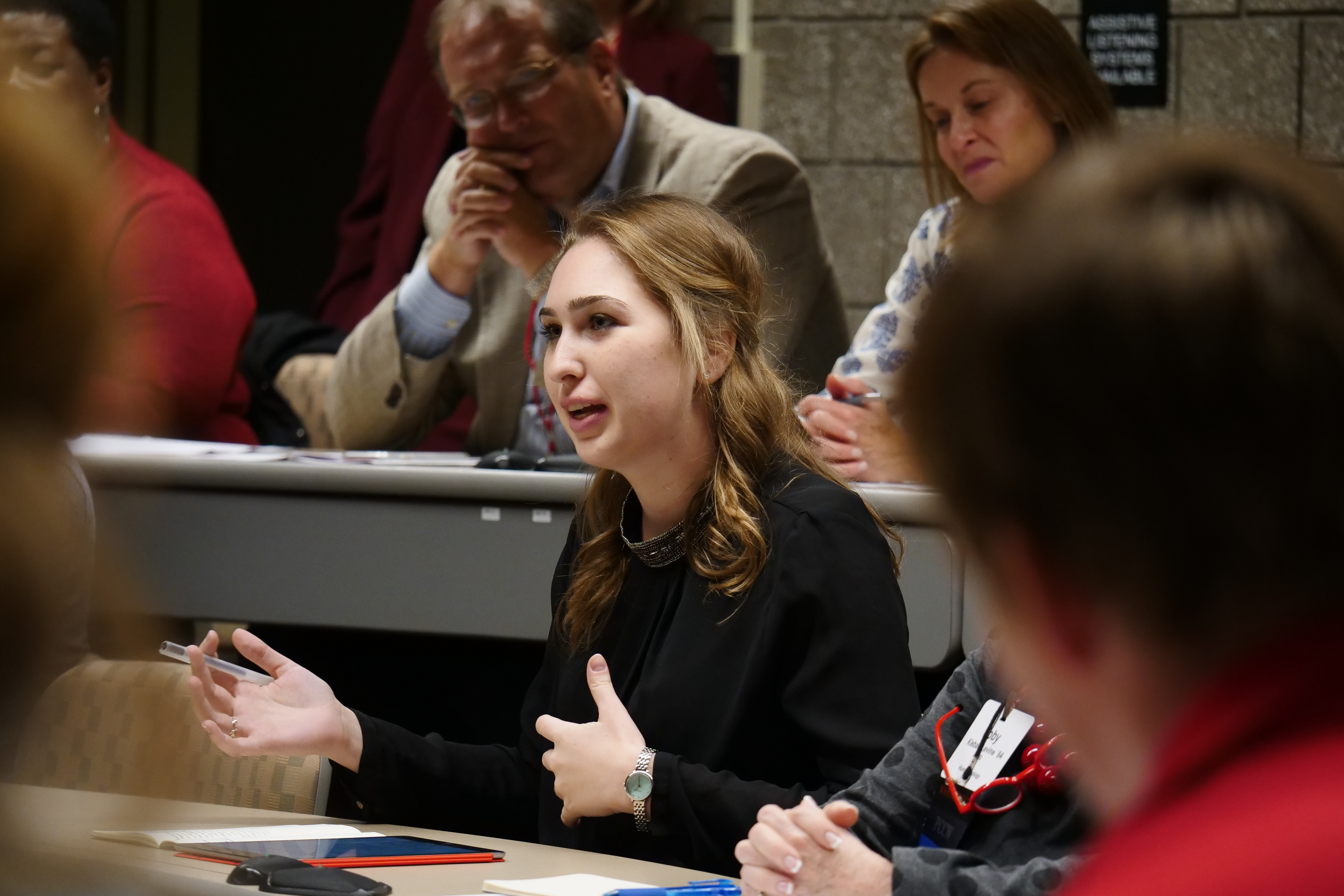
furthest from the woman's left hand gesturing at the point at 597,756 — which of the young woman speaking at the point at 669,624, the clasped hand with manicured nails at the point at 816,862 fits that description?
the clasped hand with manicured nails at the point at 816,862

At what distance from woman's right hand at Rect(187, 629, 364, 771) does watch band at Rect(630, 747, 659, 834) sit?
36 cm

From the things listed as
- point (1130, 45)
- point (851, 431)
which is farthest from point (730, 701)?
point (1130, 45)

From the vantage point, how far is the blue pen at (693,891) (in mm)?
1391

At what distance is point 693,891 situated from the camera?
4.67 feet

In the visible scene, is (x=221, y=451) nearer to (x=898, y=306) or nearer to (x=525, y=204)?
(x=525, y=204)

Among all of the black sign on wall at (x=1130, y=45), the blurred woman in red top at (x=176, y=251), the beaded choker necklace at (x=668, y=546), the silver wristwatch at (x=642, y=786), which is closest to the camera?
the silver wristwatch at (x=642, y=786)

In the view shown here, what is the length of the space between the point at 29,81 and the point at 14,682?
334 millimetres

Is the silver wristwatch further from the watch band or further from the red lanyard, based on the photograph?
the red lanyard

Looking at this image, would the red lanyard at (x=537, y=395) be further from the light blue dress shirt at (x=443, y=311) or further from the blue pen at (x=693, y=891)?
the blue pen at (x=693, y=891)

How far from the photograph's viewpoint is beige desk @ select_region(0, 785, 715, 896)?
0.62 metres

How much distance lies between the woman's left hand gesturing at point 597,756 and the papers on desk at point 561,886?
0.20 m

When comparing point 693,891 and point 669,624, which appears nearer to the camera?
point 693,891

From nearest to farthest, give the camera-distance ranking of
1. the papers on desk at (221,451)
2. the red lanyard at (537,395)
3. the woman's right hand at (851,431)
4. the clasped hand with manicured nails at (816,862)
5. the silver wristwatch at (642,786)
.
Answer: the clasped hand with manicured nails at (816,862) → the silver wristwatch at (642,786) → the woman's right hand at (851,431) → the papers on desk at (221,451) → the red lanyard at (537,395)

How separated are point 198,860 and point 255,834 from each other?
0.15 meters
